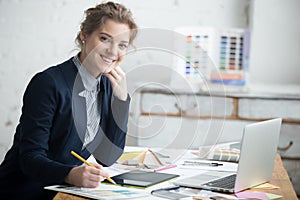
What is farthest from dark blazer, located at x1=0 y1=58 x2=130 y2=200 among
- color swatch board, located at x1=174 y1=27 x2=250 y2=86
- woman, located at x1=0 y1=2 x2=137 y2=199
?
color swatch board, located at x1=174 y1=27 x2=250 y2=86

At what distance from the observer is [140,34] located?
164 centimetres

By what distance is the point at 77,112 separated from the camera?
177 cm

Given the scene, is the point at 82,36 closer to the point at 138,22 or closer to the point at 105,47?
the point at 105,47

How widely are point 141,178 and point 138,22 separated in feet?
5.75

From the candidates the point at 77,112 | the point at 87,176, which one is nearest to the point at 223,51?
the point at 77,112

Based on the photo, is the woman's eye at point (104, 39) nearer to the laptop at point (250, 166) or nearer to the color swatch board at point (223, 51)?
the laptop at point (250, 166)

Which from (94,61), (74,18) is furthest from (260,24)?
(94,61)

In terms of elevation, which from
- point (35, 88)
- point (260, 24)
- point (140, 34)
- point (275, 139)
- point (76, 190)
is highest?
point (260, 24)

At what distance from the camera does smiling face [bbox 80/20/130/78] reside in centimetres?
173

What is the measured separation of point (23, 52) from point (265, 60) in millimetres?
1386

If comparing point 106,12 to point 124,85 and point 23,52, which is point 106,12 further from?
point 23,52

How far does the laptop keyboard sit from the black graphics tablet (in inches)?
5.3

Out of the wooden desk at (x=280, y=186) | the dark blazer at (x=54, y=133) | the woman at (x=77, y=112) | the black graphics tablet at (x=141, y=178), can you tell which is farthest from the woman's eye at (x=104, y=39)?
the wooden desk at (x=280, y=186)

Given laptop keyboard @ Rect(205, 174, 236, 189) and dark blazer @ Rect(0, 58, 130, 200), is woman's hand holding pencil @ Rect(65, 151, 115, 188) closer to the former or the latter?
→ dark blazer @ Rect(0, 58, 130, 200)
